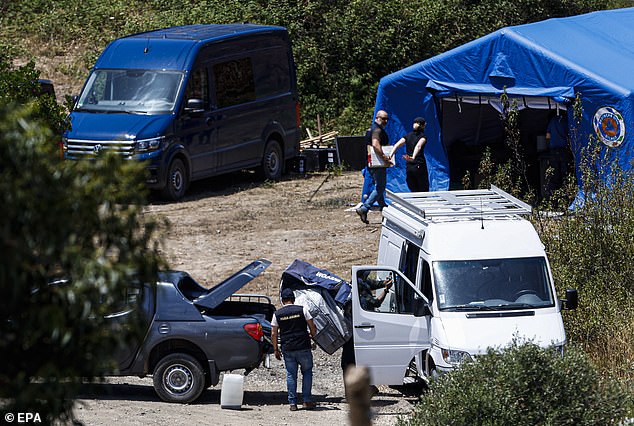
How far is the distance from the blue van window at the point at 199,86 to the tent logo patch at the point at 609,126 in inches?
297

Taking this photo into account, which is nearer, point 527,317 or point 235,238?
point 527,317

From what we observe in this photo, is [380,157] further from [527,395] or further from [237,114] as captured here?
[527,395]

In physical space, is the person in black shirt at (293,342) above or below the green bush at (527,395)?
below

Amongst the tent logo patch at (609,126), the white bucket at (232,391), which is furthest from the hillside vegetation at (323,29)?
the white bucket at (232,391)

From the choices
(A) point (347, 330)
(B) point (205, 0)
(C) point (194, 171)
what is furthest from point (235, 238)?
(B) point (205, 0)

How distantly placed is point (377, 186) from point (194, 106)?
384cm

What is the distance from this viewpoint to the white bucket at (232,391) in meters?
10.9

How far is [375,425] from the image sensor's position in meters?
10.4

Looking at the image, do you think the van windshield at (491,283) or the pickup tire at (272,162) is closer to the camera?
the van windshield at (491,283)

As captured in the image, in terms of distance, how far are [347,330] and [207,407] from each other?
69.7 inches

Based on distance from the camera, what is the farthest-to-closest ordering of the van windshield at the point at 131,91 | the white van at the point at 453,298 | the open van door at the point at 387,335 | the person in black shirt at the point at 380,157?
the van windshield at the point at 131,91 → the person in black shirt at the point at 380,157 → the open van door at the point at 387,335 → the white van at the point at 453,298

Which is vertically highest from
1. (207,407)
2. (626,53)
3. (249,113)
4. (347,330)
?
(626,53)

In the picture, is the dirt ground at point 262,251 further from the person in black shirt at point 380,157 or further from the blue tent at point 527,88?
the blue tent at point 527,88

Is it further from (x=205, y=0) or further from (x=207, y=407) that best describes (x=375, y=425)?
(x=205, y=0)
